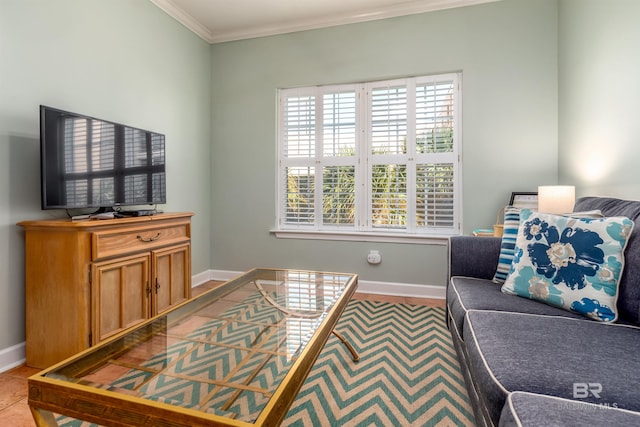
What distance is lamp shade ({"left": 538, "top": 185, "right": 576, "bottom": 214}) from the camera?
2.10m

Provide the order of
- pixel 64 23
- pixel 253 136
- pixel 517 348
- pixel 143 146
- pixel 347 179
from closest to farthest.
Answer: pixel 517 348, pixel 64 23, pixel 143 146, pixel 347 179, pixel 253 136

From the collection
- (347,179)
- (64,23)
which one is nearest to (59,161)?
(64,23)

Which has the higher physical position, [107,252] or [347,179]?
[347,179]

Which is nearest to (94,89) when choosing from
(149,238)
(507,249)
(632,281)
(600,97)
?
(149,238)

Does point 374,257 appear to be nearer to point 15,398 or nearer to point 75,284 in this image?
point 75,284

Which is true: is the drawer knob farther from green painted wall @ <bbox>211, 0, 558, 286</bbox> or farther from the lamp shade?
the lamp shade

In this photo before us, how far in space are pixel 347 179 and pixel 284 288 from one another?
1596mm

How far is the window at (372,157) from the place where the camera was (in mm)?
2949

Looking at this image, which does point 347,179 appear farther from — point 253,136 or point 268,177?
point 253,136

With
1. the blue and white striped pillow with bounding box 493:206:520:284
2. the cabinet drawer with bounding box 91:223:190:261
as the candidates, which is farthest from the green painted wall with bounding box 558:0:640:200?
the cabinet drawer with bounding box 91:223:190:261

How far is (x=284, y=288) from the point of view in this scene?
1.90m

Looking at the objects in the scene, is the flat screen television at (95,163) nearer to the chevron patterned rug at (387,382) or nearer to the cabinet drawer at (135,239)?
the cabinet drawer at (135,239)

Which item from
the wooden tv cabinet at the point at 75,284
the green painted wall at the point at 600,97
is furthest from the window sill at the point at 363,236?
the wooden tv cabinet at the point at 75,284

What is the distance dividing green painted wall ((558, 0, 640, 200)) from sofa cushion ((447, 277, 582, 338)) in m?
0.98
